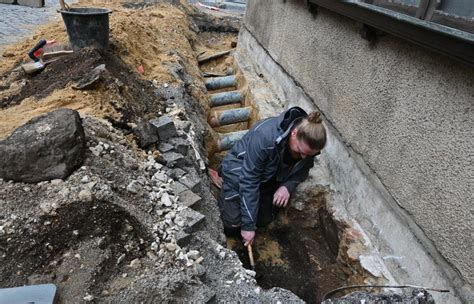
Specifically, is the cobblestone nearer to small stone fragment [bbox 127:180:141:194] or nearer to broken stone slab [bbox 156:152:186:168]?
broken stone slab [bbox 156:152:186:168]

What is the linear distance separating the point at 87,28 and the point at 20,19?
3.74 metres

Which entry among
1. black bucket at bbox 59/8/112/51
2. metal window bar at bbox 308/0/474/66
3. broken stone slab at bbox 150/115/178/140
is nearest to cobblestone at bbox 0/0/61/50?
black bucket at bbox 59/8/112/51

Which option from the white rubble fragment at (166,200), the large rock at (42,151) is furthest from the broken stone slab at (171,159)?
the large rock at (42,151)

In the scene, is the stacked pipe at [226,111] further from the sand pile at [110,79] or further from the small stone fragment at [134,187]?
the small stone fragment at [134,187]

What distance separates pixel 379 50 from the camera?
117 inches

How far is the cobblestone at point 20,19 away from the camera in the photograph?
5557 millimetres

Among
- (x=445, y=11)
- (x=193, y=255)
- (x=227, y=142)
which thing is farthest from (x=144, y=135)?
(x=445, y=11)

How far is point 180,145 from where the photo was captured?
327 cm

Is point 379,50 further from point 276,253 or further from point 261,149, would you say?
point 276,253

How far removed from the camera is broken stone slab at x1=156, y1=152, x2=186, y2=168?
3.03m

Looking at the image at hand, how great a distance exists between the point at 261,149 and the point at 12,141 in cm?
197

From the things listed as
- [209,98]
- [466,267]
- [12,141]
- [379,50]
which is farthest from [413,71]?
[209,98]

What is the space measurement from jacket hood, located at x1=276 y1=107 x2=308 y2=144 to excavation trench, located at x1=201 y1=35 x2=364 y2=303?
91cm

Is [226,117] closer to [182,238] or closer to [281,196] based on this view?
[281,196]
